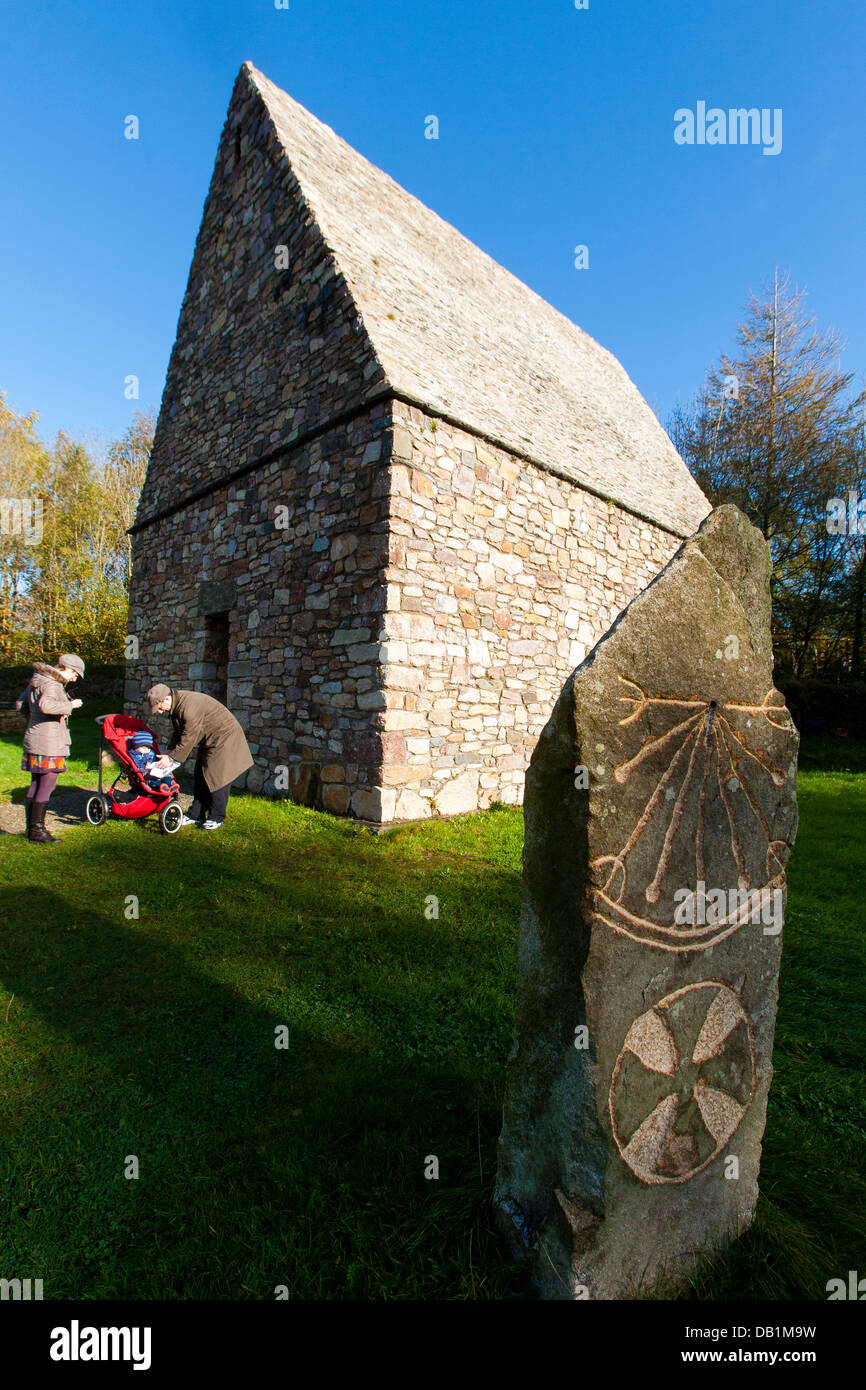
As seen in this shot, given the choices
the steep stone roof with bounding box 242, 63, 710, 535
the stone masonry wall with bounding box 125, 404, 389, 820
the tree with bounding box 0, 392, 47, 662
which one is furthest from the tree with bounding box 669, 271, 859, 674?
the tree with bounding box 0, 392, 47, 662

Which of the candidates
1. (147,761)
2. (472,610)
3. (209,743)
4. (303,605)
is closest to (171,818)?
(147,761)

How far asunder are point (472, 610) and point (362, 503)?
1809mm

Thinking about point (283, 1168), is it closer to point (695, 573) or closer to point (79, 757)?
point (695, 573)

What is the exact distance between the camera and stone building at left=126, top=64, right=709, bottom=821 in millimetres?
7039

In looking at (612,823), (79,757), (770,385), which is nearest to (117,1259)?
(612,823)

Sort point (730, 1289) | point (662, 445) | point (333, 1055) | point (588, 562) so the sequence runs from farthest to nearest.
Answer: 1. point (662, 445)
2. point (588, 562)
3. point (333, 1055)
4. point (730, 1289)

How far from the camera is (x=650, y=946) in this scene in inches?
67.7

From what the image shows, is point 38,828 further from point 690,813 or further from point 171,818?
point 690,813

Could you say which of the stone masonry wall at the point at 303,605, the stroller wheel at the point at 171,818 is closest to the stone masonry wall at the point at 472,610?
the stone masonry wall at the point at 303,605

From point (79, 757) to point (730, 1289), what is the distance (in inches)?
479

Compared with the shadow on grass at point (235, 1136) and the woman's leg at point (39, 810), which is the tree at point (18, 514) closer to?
the woman's leg at point (39, 810)

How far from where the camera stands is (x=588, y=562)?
9.64 meters

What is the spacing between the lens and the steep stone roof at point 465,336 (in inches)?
308

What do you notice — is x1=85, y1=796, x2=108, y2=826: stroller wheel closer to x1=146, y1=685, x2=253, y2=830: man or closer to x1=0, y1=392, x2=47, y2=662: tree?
x1=146, y1=685, x2=253, y2=830: man
